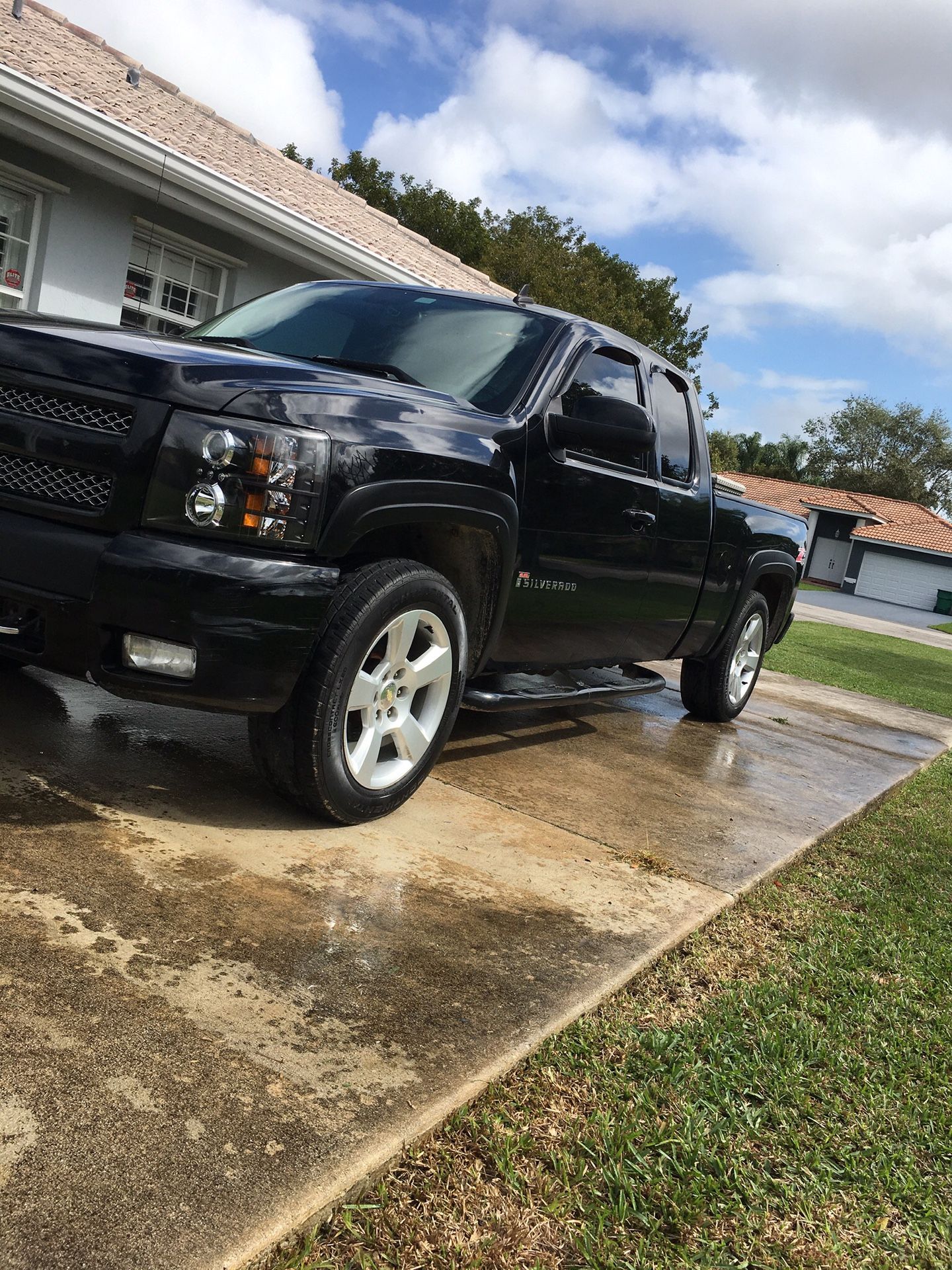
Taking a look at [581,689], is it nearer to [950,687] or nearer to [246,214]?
[246,214]

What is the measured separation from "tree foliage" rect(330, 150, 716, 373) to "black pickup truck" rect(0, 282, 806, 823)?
113ft

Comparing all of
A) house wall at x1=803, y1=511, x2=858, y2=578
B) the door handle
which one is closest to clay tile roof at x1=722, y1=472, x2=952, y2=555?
house wall at x1=803, y1=511, x2=858, y2=578

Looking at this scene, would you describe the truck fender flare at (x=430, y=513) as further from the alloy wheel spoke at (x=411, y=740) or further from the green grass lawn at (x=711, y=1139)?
the green grass lawn at (x=711, y=1139)

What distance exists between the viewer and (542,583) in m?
4.44

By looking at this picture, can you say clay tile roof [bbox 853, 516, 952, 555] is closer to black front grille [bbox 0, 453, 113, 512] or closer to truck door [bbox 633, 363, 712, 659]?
truck door [bbox 633, 363, 712, 659]

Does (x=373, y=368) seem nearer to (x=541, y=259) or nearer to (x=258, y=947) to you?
(x=258, y=947)

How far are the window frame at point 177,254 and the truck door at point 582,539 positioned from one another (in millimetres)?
6362

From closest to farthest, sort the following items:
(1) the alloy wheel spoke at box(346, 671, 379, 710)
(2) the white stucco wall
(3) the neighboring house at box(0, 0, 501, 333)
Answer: (1) the alloy wheel spoke at box(346, 671, 379, 710) < (3) the neighboring house at box(0, 0, 501, 333) < (2) the white stucco wall

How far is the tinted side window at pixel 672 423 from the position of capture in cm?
543

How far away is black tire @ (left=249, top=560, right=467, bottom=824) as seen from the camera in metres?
3.39

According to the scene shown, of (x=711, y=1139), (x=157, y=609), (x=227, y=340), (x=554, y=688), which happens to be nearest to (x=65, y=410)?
(x=157, y=609)

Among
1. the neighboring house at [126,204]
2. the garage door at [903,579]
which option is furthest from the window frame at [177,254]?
the garage door at [903,579]

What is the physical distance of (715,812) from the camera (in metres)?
4.91

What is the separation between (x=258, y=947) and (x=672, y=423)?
12.2ft
